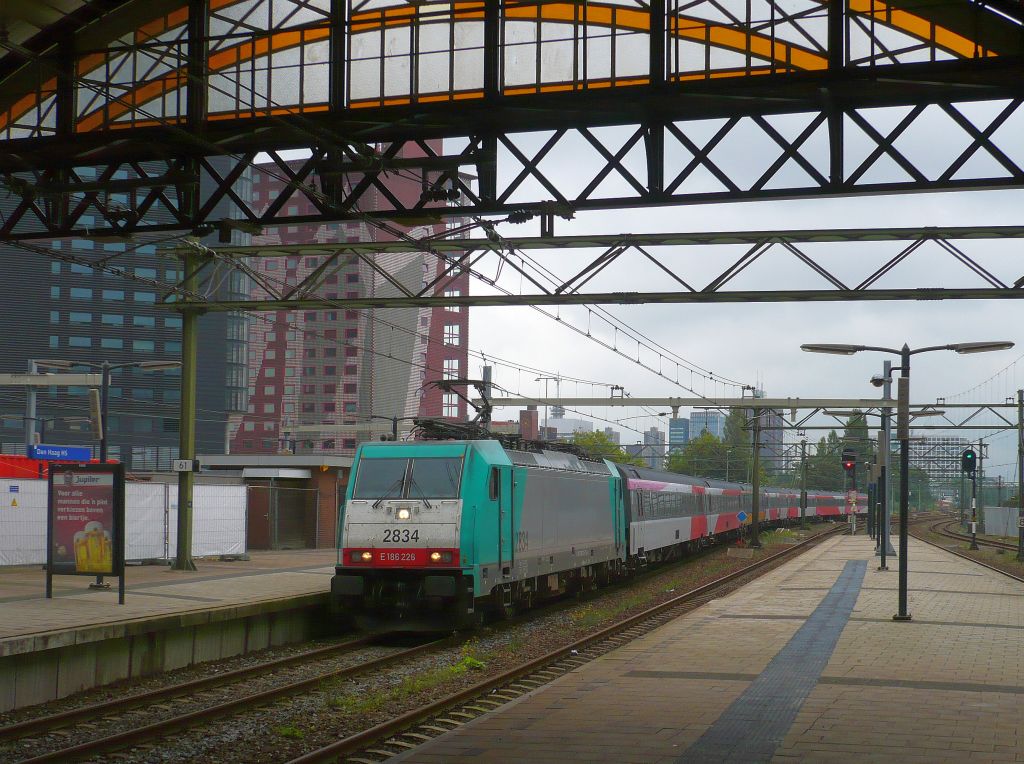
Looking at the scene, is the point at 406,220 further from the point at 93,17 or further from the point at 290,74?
the point at 93,17

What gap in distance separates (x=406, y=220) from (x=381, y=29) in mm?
2066

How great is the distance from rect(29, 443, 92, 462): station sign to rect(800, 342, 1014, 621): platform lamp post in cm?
2054

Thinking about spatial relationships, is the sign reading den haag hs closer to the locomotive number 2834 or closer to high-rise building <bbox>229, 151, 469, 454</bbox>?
the locomotive number 2834

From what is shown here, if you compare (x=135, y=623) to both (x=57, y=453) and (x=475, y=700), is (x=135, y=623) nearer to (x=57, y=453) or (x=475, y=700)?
(x=475, y=700)

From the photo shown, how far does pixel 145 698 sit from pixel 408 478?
20.4 feet

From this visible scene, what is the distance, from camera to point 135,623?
14273 mm

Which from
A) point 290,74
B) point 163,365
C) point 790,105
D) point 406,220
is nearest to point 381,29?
point 290,74

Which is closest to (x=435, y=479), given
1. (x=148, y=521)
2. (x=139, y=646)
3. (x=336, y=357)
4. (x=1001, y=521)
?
(x=139, y=646)

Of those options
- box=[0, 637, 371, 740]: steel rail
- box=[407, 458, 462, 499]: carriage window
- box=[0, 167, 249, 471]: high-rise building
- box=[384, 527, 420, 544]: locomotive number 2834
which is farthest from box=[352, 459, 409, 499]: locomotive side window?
box=[0, 167, 249, 471]: high-rise building

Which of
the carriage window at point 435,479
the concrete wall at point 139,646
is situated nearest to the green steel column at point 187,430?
the concrete wall at point 139,646

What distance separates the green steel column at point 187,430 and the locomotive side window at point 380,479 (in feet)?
20.1

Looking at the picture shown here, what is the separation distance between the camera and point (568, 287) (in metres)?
19.8

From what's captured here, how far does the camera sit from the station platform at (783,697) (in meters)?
9.36

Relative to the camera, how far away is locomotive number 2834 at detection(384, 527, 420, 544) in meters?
17.6
